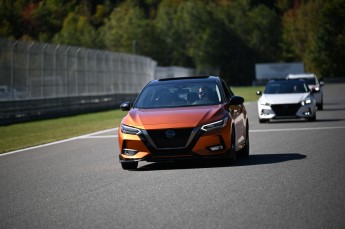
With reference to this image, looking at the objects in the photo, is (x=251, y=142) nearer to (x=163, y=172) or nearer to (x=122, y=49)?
(x=163, y=172)

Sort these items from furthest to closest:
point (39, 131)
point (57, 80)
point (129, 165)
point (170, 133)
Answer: point (57, 80), point (39, 131), point (129, 165), point (170, 133)

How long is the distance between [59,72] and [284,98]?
16.9 m

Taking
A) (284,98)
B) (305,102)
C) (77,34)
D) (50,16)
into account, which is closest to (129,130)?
(305,102)

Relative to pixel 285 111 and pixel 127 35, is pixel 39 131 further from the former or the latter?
pixel 127 35

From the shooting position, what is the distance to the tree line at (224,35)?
12119 cm

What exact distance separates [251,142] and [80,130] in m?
10.00

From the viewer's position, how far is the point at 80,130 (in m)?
27.4

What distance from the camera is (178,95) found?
1431cm

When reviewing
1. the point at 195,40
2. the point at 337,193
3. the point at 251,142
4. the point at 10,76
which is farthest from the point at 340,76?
the point at 337,193

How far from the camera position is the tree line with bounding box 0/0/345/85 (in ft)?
398

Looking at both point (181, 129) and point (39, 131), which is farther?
point (39, 131)

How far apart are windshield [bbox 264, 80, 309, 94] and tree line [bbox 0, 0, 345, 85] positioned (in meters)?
92.6

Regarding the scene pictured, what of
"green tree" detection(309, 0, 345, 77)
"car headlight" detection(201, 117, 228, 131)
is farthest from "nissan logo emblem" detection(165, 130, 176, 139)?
"green tree" detection(309, 0, 345, 77)

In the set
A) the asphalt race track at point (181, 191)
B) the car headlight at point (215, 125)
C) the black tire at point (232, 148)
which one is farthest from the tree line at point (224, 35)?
the car headlight at point (215, 125)
